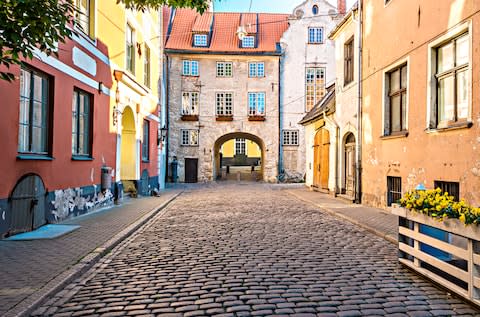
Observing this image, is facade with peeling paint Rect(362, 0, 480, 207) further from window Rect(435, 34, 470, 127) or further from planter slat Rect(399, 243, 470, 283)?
planter slat Rect(399, 243, 470, 283)

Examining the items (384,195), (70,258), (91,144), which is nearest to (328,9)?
(384,195)

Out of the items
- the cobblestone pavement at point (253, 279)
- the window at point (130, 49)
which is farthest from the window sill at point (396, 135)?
the window at point (130, 49)

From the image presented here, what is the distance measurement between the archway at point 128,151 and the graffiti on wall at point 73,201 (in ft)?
11.7

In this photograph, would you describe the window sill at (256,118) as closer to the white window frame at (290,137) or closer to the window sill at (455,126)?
the white window frame at (290,137)

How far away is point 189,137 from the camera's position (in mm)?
30938

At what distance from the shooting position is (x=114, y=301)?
4.43 m

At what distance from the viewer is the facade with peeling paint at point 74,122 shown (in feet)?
25.8

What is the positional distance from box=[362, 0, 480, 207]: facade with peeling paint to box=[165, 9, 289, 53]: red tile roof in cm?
1853

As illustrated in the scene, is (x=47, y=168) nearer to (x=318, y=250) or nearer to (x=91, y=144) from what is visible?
(x=91, y=144)

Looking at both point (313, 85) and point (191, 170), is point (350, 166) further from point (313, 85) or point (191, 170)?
point (191, 170)

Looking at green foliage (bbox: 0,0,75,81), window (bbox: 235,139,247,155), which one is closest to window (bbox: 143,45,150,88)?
green foliage (bbox: 0,0,75,81)

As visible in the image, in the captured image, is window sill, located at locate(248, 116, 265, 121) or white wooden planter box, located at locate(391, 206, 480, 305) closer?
white wooden planter box, located at locate(391, 206, 480, 305)

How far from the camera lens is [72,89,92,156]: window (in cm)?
1102

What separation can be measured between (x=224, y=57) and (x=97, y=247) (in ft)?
85.6
